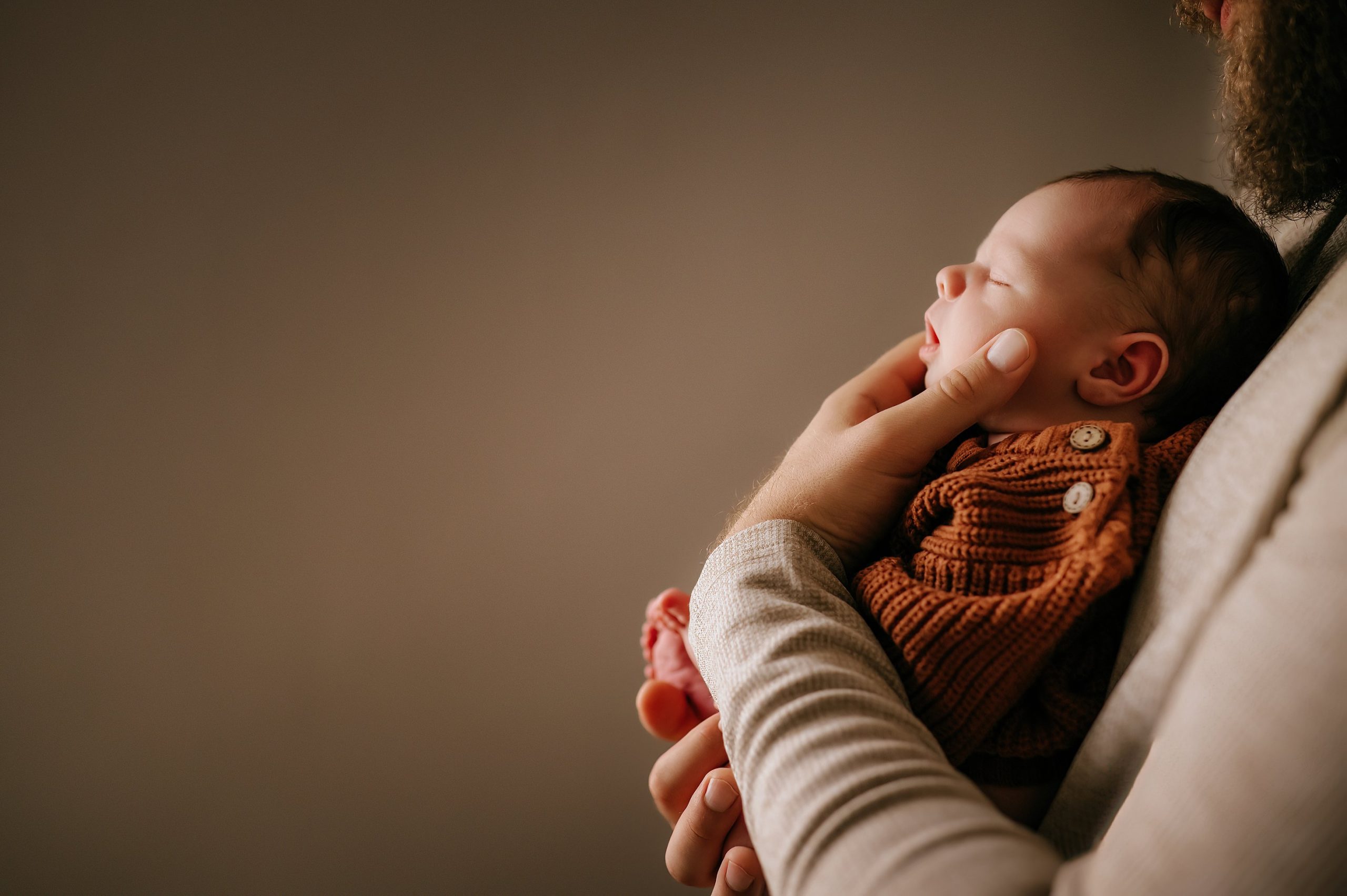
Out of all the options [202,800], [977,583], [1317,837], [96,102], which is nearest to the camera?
[1317,837]

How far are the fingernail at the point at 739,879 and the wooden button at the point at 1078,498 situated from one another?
0.41m

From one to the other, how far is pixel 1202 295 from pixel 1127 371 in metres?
0.10

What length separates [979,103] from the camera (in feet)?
4.94

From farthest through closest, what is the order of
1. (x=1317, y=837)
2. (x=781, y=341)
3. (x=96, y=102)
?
(x=781, y=341), (x=96, y=102), (x=1317, y=837)

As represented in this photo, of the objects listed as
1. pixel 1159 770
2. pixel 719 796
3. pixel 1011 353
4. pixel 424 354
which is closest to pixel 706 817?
pixel 719 796

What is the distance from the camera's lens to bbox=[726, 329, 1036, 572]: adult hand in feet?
2.29

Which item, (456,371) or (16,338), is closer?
(16,338)

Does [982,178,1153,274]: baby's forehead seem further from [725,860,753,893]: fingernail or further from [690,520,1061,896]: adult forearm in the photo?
[725,860,753,893]: fingernail

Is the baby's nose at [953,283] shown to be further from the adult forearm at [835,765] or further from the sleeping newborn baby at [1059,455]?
the adult forearm at [835,765]

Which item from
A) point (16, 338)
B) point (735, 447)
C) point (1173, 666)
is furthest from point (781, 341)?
point (16, 338)

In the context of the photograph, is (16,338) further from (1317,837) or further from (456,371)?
(1317,837)

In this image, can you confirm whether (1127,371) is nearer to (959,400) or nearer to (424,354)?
(959,400)

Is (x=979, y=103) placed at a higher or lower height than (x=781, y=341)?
higher

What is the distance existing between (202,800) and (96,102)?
1312mm
